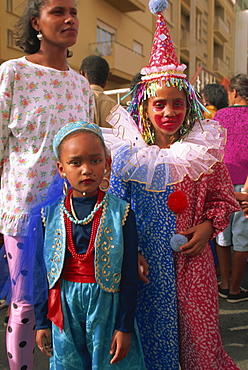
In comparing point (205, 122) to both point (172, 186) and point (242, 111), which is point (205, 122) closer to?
point (172, 186)

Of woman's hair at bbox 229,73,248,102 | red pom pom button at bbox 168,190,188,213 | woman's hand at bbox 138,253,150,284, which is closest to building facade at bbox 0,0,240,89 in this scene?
woman's hair at bbox 229,73,248,102

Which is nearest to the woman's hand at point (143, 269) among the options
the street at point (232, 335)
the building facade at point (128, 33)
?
the street at point (232, 335)

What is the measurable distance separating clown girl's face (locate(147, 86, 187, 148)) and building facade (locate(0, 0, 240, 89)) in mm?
4941

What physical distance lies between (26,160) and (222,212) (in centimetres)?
100

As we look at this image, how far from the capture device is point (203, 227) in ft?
6.18

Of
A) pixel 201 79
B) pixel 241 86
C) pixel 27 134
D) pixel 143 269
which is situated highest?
pixel 201 79

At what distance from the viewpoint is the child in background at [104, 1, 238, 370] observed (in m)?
1.85

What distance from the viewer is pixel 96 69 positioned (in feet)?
12.4

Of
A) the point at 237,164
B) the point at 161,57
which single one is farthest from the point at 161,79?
the point at 237,164

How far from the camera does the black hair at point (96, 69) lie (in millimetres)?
3768

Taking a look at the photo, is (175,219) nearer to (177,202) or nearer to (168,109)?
(177,202)

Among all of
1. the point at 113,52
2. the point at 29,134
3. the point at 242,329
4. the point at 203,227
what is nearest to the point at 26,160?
the point at 29,134

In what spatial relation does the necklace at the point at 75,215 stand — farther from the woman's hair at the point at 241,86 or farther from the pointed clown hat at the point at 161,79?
the woman's hair at the point at 241,86

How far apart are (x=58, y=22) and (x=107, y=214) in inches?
41.1
